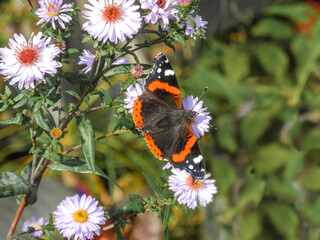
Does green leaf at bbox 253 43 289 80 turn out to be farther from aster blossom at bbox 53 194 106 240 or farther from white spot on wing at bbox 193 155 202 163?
aster blossom at bbox 53 194 106 240

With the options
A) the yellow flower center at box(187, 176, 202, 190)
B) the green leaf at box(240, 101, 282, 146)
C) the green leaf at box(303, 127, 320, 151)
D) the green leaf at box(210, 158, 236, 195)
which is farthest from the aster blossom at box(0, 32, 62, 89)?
the green leaf at box(303, 127, 320, 151)

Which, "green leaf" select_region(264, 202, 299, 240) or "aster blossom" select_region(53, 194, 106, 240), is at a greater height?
"green leaf" select_region(264, 202, 299, 240)

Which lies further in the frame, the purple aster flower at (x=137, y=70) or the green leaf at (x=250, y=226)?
the green leaf at (x=250, y=226)

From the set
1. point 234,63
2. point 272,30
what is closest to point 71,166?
point 234,63

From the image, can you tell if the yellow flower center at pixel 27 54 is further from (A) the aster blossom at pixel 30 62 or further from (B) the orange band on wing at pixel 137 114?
(B) the orange band on wing at pixel 137 114

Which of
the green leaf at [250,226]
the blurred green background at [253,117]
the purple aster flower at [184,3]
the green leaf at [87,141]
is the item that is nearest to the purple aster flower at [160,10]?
the purple aster flower at [184,3]

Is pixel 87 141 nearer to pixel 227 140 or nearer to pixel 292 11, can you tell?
pixel 227 140

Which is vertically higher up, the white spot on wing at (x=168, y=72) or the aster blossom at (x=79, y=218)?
the white spot on wing at (x=168, y=72)
